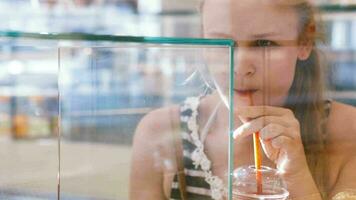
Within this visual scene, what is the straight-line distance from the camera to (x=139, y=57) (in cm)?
62

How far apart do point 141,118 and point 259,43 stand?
0.62 feet

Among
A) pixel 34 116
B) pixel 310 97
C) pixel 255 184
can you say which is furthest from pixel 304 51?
→ pixel 34 116

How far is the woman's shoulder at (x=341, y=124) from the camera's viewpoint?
0.59 m

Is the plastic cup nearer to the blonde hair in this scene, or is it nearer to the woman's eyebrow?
the blonde hair

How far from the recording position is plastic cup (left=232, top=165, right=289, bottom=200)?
0.56 metres

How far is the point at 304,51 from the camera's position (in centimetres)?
58

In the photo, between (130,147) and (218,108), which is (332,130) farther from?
(130,147)

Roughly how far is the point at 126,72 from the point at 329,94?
27 cm

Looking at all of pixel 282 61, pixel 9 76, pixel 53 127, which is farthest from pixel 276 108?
pixel 9 76

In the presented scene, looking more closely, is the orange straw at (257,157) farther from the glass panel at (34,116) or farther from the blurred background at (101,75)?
the glass panel at (34,116)

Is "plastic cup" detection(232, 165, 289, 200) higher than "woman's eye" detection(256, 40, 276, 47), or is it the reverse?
"woman's eye" detection(256, 40, 276, 47)

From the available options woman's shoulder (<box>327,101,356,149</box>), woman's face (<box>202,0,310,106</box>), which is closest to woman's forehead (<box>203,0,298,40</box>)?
woman's face (<box>202,0,310,106</box>)

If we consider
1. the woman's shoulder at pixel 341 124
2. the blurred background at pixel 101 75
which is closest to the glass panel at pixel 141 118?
the blurred background at pixel 101 75

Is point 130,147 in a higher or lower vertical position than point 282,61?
lower
